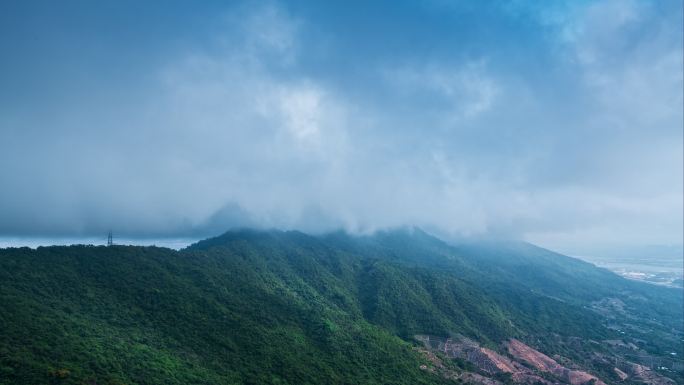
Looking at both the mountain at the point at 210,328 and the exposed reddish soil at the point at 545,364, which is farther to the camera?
the exposed reddish soil at the point at 545,364

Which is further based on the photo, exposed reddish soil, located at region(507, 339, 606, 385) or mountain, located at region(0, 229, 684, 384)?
exposed reddish soil, located at region(507, 339, 606, 385)

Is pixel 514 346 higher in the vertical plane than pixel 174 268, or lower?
lower

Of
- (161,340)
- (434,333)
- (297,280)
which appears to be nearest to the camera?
(161,340)

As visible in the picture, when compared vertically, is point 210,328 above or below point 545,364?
above

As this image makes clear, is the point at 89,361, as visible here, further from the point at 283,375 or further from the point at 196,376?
the point at 283,375

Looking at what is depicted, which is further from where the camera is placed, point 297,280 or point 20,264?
point 297,280

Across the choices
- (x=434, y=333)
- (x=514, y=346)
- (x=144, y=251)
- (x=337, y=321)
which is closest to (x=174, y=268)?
(x=144, y=251)

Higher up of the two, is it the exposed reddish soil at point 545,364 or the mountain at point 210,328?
the mountain at point 210,328

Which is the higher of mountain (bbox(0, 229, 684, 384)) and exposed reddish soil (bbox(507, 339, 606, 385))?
mountain (bbox(0, 229, 684, 384))

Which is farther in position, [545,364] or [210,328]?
[545,364]

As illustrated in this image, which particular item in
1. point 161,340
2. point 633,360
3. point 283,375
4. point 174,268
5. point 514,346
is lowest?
point 633,360

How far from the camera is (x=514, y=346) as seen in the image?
174m

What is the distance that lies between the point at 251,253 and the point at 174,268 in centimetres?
5464

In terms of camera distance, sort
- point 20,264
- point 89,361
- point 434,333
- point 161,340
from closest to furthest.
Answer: point 89,361, point 161,340, point 20,264, point 434,333
